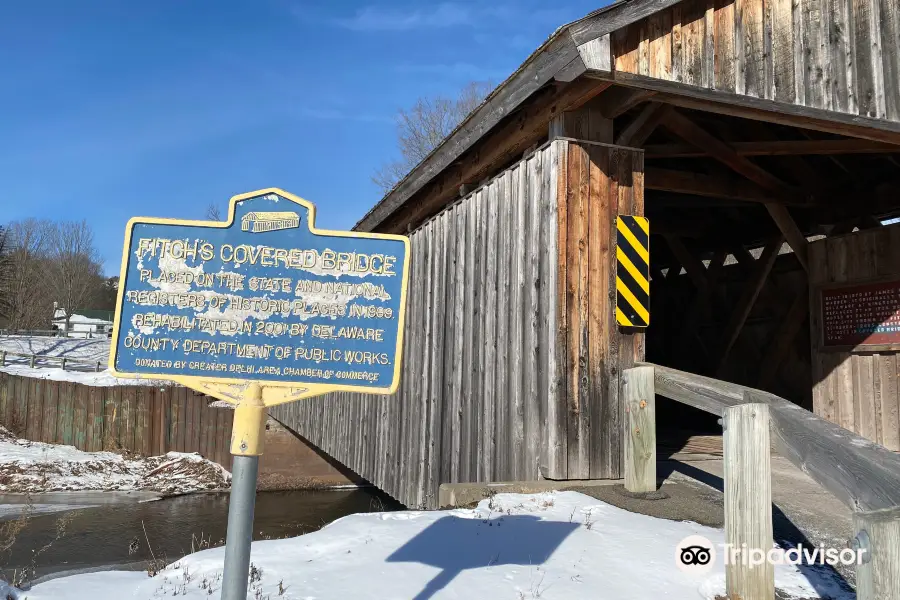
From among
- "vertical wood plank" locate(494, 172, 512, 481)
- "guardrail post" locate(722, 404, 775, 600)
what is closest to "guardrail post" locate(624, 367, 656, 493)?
"vertical wood plank" locate(494, 172, 512, 481)

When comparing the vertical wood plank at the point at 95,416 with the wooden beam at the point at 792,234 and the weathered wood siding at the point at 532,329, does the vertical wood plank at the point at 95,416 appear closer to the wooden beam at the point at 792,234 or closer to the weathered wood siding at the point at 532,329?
the weathered wood siding at the point at 532,329

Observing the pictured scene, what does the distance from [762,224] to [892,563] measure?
9.68 meters

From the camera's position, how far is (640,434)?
468 cm

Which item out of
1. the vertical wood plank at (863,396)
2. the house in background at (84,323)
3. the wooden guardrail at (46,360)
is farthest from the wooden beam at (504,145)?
the house in background at (84,323)

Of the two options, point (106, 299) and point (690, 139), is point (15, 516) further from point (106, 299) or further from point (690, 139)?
point (106, 299)

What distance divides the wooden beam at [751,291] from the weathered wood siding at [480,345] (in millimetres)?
5133

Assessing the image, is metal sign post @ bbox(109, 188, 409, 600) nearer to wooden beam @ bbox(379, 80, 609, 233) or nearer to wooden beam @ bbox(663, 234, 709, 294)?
wooden beam @ bbox(379, 80, 609, 233)

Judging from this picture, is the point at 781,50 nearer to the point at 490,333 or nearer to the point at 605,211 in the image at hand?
the point at 605,211

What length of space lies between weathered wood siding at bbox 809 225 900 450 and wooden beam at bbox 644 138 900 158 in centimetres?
111

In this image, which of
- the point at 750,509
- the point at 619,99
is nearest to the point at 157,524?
the point at 619,99

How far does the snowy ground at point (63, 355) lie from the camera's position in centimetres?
2619

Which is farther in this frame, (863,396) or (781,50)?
(863,396)

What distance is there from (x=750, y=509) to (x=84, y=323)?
54.0 m

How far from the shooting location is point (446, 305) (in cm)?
732
